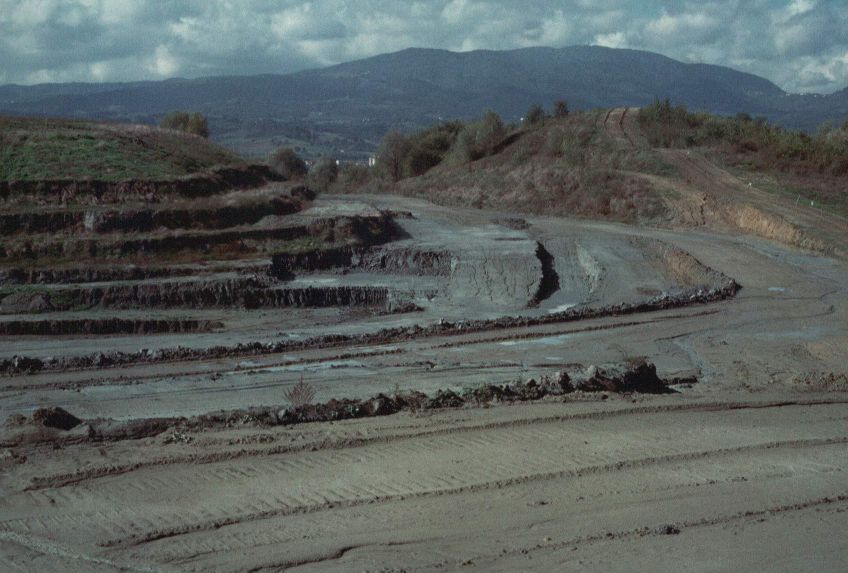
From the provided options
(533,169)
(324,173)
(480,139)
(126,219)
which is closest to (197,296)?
(126,219)

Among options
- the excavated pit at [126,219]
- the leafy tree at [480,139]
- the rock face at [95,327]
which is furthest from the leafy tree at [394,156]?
the rock face at [95,327]

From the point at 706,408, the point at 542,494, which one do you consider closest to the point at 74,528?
the point at 542,494

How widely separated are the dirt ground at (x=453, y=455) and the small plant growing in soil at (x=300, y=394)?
22 centimetres

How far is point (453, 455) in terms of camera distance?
10.8m

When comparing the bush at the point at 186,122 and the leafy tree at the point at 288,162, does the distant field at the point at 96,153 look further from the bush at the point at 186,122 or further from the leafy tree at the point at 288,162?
the leafy tree at the point at 288,162

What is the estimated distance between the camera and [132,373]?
1755cm

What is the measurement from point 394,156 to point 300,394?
4499 cm

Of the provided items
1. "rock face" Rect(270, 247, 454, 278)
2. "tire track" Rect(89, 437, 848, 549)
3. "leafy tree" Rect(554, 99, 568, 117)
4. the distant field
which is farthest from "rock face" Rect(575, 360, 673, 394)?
"leafy tree" Rect(554, 99, 568, 117)

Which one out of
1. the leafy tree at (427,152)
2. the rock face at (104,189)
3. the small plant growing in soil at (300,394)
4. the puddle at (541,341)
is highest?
the leafy tree at (427,152)

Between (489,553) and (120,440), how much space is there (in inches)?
213

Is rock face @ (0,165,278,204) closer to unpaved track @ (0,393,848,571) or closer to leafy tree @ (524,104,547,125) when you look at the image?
unpaved track @ (0,393,848,571)

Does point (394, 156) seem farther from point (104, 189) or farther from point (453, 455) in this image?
point (453, 455)

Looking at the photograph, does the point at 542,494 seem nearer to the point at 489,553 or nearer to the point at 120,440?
the point at 489,553

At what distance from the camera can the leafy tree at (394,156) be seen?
58.8 meters
